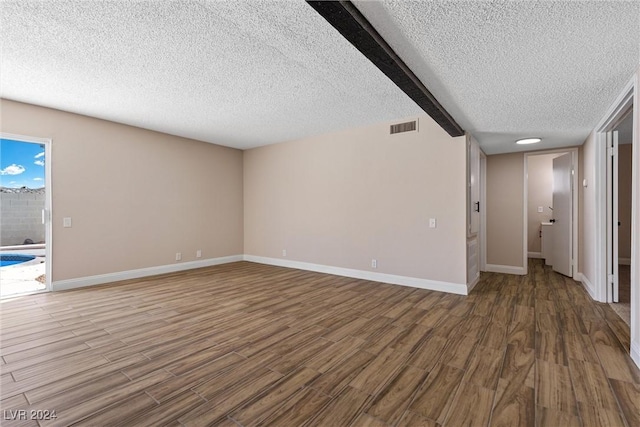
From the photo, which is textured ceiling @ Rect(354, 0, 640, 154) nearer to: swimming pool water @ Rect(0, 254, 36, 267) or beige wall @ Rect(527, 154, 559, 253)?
beige wall @ Rect(527, 154, 559, 253)

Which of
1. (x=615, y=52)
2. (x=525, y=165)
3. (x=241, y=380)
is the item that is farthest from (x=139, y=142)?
(x=525, y=165)

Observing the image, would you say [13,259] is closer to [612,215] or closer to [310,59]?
[310,59]

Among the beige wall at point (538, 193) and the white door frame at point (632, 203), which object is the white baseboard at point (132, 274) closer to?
the white door frame at point (632, 203)

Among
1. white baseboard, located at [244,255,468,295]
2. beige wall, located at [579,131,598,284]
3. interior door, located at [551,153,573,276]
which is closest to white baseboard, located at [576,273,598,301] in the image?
beige wall, located at [579,131,598,284]

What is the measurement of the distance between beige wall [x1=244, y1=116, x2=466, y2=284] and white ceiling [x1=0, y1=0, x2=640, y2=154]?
0.71 meters

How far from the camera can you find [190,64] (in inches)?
106

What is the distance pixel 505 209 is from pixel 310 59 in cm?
505

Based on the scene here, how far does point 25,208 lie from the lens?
17.9 ft

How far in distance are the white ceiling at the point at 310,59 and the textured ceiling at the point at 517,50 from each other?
0.04 feet

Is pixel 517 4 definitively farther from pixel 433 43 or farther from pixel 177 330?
pixel 177 330

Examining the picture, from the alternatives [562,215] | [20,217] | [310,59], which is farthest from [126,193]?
[562,215]

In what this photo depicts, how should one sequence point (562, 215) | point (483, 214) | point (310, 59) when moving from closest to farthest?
point (310, 59) < point (562, 215) < point (483, 214)

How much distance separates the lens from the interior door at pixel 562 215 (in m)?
5.07

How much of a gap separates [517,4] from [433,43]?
0.55 metres
